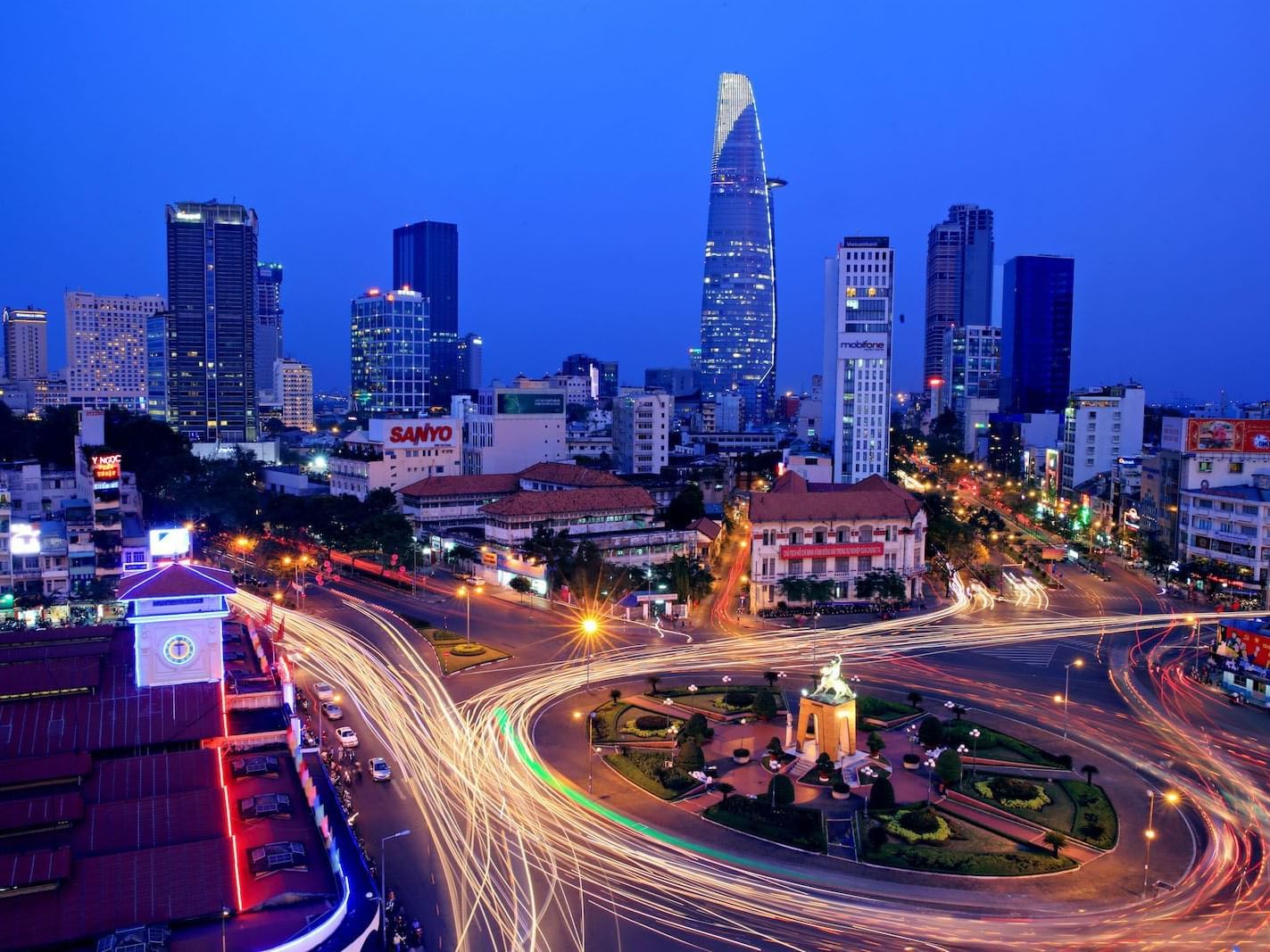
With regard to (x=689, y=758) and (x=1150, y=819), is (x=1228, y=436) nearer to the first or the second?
(x=1150, y=819)

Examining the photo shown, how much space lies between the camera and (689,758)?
30.9 metres

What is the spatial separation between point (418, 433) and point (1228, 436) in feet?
201

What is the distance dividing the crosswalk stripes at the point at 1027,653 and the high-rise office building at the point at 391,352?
14050 cm

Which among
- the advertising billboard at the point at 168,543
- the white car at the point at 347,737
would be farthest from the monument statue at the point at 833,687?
the advertising billboard at the point at 168,543

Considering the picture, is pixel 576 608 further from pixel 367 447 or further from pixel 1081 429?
pixel 1081 429

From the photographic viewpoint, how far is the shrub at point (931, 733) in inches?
1278

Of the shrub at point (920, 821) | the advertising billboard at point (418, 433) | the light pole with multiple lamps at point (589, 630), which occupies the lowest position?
the shrub at point (920, 821)

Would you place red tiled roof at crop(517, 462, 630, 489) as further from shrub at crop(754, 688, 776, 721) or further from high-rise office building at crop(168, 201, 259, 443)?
high-rise office building at crop(168, 201, 259, 443)

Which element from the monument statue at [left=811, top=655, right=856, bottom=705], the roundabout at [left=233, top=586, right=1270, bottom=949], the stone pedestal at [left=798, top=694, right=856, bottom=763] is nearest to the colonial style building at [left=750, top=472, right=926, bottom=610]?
the roundabout at [left=233, top=586, right=1270, bottom=949]

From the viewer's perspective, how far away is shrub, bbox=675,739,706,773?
30859mm

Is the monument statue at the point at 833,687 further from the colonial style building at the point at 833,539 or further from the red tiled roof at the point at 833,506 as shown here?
the red tiled roof at the point at 833,506

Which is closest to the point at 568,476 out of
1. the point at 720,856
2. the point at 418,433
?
the point at 418,433

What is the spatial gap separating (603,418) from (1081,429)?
73382 mm

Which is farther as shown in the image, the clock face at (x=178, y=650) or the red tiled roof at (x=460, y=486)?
the red tiled roof at (x=460, y=486)
